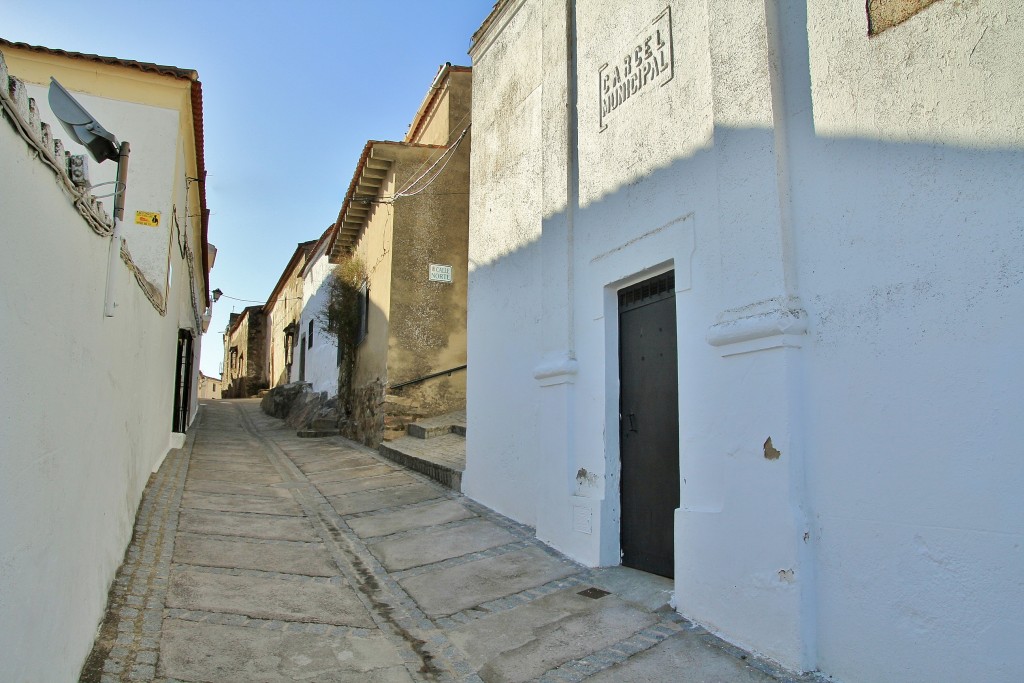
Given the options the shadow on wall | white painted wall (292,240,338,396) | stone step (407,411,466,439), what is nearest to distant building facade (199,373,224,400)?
white painted wall (292,240,338,396)

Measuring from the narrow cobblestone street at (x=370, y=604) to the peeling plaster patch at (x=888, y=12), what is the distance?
A: 307 cm

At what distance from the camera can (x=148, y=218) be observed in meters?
8.04

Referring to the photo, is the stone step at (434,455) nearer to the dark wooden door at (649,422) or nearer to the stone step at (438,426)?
the stone step at (438,426)

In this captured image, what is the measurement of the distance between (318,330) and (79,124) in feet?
48.5

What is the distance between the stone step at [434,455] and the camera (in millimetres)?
7918

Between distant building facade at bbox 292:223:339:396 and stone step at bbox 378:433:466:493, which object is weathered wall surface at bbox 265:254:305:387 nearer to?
→ distant building facade at bbox 292:223:339:396

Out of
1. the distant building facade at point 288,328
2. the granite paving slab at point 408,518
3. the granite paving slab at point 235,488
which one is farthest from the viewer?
the distant building facade at point 288,328

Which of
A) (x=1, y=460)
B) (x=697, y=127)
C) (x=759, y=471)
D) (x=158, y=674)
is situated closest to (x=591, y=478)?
(x=759, y=471)

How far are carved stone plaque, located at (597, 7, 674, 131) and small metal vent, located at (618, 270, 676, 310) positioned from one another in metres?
1.30

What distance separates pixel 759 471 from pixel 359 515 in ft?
13.9

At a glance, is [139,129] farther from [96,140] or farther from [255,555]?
[255,555]

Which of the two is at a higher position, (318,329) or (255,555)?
(318,329)

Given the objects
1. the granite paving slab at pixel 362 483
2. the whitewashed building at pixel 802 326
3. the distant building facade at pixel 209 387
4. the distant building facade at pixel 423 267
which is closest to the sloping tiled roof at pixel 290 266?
the distant building facade at pixel 209 387

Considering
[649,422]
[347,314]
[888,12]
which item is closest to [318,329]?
[347,314]
